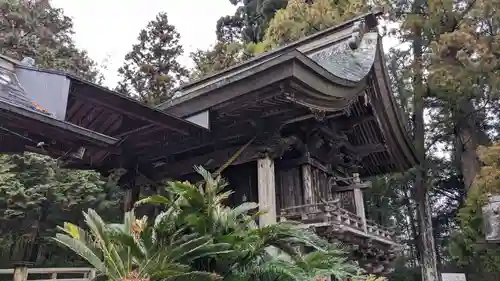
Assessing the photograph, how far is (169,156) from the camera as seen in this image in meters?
8.52

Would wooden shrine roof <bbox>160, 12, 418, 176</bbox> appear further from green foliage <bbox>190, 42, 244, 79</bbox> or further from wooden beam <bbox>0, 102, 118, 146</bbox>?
green foliage <bbox>190, 42, 244, 79</bbox>

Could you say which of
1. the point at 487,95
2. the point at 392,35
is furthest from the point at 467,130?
the point at 392,35

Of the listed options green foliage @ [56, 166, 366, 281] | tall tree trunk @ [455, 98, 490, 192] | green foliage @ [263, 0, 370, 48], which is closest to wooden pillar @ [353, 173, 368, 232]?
green foliage @ [56, 166, 366, 281]

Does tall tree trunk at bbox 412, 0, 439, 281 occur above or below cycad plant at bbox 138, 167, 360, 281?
above

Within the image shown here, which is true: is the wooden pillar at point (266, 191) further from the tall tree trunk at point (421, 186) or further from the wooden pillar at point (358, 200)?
the tall tree trunk at point (421, 186)

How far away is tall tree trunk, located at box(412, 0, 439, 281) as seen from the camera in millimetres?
16922

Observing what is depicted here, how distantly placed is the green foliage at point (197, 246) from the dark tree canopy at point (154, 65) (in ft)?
58.5

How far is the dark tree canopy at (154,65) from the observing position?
2272 cm

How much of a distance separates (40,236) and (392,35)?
16896 mm

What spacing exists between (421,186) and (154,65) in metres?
15.5

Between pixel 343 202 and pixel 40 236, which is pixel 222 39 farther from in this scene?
pixel 343 202

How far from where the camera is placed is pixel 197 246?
4422 mm

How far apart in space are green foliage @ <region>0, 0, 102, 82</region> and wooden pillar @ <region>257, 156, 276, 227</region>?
42.4 feet

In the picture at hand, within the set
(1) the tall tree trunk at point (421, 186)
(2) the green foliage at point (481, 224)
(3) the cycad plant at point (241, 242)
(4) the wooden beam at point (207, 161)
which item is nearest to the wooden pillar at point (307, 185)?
(4) the wooden beam at point (207, 161)
